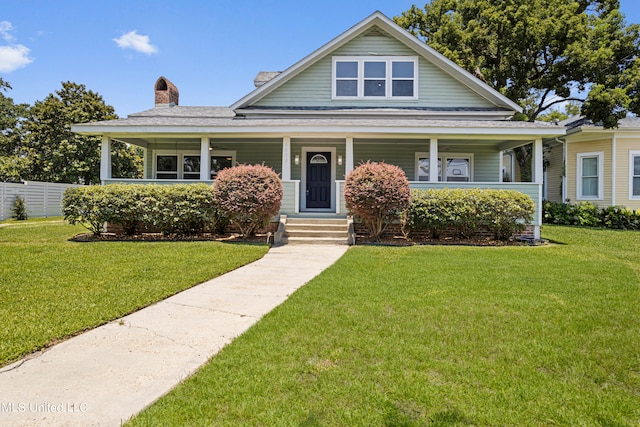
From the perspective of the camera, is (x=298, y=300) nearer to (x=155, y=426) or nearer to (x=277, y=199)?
(x=155, y=426)

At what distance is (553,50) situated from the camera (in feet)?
53.2

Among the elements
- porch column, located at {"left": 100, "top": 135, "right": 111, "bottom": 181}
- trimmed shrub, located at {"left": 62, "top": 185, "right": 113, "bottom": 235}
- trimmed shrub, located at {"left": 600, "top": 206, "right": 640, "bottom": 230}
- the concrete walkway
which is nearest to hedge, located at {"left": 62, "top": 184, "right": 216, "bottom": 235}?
trimmed shrub, located at {"left": 62, "top": 185, "right": 113, "bottom": 235}

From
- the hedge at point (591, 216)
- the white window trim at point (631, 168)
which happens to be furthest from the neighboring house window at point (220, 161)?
the white window trim at point (631, 168)

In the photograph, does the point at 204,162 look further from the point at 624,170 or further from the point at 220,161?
the point at 624,170

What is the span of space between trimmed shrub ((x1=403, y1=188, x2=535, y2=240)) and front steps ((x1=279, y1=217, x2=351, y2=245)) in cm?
184

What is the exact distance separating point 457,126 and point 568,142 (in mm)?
8028

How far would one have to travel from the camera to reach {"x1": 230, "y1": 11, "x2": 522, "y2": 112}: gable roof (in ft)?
43.3

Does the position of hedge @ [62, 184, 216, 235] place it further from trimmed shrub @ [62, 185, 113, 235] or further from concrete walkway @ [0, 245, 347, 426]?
concrete walkway @ [0, 245, 347, 426]

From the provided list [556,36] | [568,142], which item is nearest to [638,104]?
[568,142]

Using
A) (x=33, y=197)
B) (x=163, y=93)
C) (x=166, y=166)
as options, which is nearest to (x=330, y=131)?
(x=166, y=166)

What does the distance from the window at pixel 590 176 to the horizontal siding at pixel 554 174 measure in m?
1.02

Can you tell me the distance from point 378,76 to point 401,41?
1491 mm

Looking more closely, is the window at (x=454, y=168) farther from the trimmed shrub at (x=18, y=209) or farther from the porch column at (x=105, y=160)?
the trimmed shrub at (x=18, y=209)

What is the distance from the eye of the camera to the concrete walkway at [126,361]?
2291 mm
